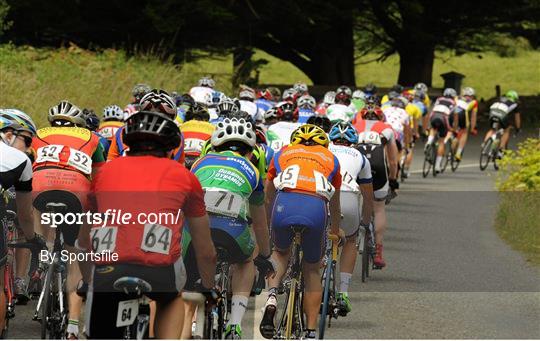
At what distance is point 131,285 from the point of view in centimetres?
727

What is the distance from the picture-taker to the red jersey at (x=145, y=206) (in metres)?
7.36

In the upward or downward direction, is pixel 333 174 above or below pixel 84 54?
below

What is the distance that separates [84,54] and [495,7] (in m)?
17.8

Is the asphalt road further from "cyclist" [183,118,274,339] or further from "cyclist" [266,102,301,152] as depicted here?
"cyclist" [266,102,301,152]

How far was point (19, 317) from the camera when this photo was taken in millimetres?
12109

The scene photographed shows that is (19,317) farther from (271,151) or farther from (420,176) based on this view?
(420,176)

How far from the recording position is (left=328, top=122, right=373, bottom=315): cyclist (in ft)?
41.3

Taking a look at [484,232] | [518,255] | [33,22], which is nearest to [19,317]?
[518,255]

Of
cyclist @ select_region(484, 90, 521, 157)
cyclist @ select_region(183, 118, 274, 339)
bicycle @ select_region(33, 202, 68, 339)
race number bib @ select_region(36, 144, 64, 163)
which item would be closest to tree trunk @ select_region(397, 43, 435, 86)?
cyclist @ select_region(484, 90, 521, 157)

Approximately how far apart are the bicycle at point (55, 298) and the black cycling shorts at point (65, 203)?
53 mm

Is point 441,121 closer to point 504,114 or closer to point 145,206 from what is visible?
point 504,114

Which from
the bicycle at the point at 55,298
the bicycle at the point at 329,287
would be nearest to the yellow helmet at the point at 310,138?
the bicycle at the point at 329,287

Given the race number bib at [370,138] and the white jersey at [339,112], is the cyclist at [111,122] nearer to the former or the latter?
the race number bib at [370,138]

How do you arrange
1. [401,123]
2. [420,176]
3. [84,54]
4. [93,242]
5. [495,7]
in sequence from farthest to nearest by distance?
[495,7] → [84,54] → [420,176] → [401,123] → [93,242]
